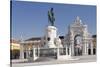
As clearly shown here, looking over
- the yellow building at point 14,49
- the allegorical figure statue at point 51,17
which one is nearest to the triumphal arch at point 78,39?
the allegorical figure statue at point 51,17

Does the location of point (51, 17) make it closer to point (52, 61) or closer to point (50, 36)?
point (50, 36)

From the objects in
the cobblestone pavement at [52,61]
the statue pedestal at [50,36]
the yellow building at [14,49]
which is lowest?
the cobblestone pavement at [52,61]

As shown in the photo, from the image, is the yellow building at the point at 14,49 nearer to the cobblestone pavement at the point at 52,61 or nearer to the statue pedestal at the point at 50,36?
the cobblestone pavement at the point at 52,61

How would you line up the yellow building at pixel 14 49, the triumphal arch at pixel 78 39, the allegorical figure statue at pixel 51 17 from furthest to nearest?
the triumphal arch at pixel 78 39 < the allegorical figure statue at pixel 51 17 < the yellow building at pixel 14 49

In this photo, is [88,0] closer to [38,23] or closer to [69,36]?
[69,36]

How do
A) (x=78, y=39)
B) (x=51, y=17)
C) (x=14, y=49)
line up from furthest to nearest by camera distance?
(x=78, y=39) < (x=51, y=17) < (x=14, y=49)

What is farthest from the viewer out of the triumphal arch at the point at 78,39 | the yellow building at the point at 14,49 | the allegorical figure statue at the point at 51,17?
the triumphal arch at the point at 78,39

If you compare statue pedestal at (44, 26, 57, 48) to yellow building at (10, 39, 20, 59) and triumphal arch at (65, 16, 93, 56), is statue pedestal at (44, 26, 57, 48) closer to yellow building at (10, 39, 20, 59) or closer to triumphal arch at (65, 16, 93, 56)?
triumphal arch at (65, 16, 93, 56)

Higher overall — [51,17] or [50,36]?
[51,17]

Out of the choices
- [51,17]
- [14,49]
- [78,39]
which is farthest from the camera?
[78,39]

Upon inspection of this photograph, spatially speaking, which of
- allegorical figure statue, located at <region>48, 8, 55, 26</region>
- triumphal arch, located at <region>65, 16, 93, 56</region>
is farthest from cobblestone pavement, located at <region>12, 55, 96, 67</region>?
allegorical figure statue, located at <region>48, 8, 55, 26</region>

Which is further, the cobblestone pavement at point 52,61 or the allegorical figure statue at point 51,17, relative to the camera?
the allegorical figure statue at point 51,17

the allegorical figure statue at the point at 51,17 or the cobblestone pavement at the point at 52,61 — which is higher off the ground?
the allegorical figure statue at the point at 51,17

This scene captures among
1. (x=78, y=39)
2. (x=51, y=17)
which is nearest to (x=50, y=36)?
(x=51, y=17)
